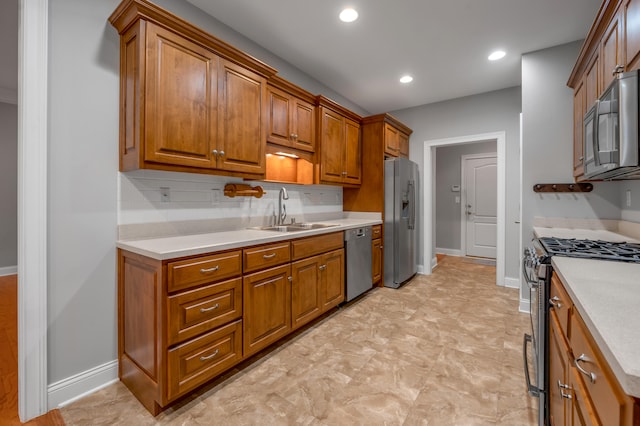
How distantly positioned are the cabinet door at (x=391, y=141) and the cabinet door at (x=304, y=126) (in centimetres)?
119

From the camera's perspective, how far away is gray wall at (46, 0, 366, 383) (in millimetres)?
1689

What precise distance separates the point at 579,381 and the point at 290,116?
2752 mm

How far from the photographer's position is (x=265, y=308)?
2135mm

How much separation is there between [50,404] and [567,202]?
429 centimetres

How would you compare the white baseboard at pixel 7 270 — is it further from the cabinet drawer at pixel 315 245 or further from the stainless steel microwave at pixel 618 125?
the stainless steel microwave at pixel 618 125

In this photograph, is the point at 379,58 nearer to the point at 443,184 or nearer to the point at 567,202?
the point at 567,202

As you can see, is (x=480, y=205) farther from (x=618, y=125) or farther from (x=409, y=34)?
(x=618, y=125)

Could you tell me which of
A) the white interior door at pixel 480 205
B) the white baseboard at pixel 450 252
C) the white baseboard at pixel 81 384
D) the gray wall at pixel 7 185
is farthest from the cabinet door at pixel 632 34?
the gray wall at pixel 7 185

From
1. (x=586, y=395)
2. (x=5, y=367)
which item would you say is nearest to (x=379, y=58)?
(x=586, y=395)

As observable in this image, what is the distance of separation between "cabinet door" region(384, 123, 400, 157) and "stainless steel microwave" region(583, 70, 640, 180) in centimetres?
254

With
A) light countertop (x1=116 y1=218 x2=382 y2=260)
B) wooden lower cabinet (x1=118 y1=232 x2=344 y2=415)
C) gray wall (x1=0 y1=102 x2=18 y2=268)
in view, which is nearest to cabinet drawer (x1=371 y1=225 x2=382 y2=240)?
wooden lower cabinet (x1=118 y1=232 x2=344 y2=415)

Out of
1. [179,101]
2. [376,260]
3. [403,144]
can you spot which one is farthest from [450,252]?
[179,101]

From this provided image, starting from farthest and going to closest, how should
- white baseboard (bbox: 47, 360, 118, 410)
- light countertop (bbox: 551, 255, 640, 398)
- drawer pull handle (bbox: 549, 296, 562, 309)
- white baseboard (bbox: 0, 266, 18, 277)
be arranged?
white baseboard (bbox: 0, 266, 18, 277), white baseboard (bbox: 47, 360, 118, 410), drawer pull handle (bbox: 549, 296, 562, 309), light countertop (bbox: 551, 255, 640, 398)

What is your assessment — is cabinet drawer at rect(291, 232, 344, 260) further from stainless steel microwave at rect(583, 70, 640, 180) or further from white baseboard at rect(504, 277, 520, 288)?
white baseboard at rect(504, 277, 520, 288)
